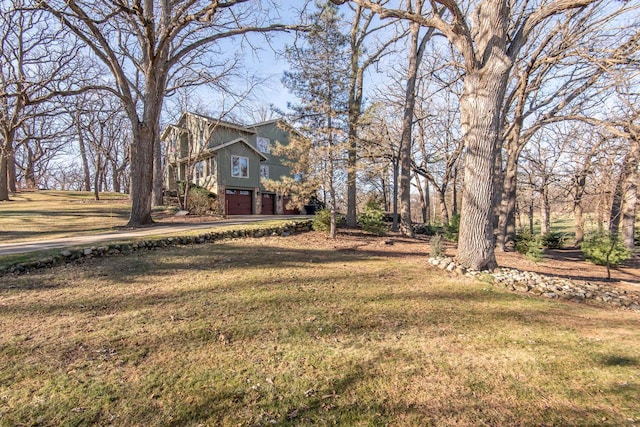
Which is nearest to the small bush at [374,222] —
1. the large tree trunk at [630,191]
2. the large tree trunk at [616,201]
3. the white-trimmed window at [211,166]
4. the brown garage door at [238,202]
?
the large tree trunk at [616,201]

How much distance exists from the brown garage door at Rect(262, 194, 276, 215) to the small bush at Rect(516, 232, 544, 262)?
55.1 ft

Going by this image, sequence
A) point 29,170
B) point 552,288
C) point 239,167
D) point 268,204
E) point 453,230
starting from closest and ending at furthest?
point 552,288, point 453,230, point 239,167, point 268,204, point 29,170

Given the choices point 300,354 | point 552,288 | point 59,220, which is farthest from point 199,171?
point 552,288

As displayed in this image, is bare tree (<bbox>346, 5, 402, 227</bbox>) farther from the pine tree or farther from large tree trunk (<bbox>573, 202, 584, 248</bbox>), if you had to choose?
large tree trunk (<bbox>573, 202, 584, 248</bbox>)

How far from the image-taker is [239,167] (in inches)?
829

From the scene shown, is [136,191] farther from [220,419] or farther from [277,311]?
[220,419]

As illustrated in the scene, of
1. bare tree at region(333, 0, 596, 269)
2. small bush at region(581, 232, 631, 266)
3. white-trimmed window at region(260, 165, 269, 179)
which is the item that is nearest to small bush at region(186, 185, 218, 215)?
white-trimmed window at region(260, 165, 269, 179)

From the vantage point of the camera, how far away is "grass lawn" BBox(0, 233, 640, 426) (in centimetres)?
230

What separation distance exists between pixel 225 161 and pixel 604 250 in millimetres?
20054

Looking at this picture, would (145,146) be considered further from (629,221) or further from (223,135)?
(629,221)

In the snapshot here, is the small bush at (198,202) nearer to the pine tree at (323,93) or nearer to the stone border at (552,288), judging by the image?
the pine tree at (323,93)

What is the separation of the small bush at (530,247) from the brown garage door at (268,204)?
16804mm

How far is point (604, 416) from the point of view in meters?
2.32

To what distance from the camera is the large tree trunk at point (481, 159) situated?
6262mm
